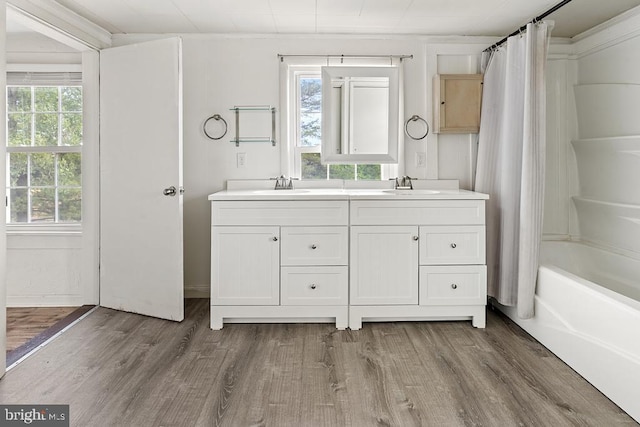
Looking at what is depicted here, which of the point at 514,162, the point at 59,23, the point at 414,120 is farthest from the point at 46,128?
the point at 514,162

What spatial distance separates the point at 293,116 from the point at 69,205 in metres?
1.92

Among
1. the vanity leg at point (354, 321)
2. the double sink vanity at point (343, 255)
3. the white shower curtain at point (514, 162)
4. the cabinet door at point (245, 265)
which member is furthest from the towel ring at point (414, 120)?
the vanity leg at point (354, 321)

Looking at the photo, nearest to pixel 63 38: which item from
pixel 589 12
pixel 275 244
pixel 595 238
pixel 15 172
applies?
pixel 15 172

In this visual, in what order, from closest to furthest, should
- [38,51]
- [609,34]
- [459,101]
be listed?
[609,34]
[459,101]
[38,51]

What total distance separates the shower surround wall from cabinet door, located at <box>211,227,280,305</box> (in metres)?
2.36

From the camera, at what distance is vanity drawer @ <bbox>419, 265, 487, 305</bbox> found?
3.11 m

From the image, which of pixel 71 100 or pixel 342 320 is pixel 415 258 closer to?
pixel 342 320

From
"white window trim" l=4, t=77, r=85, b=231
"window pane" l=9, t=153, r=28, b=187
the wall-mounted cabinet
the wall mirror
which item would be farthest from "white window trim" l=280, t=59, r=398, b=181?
"window pane" l=9, t=153, r=28, b=187

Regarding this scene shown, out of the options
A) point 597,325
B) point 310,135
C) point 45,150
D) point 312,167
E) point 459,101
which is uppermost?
point 459,101

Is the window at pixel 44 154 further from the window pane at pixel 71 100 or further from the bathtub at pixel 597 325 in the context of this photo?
the bathtub at pixel 597 325

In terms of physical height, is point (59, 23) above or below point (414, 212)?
above

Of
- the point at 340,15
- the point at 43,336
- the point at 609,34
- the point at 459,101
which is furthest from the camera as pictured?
the point at 459,101

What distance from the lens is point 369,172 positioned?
3.76 meters

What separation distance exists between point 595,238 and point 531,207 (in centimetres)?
118
